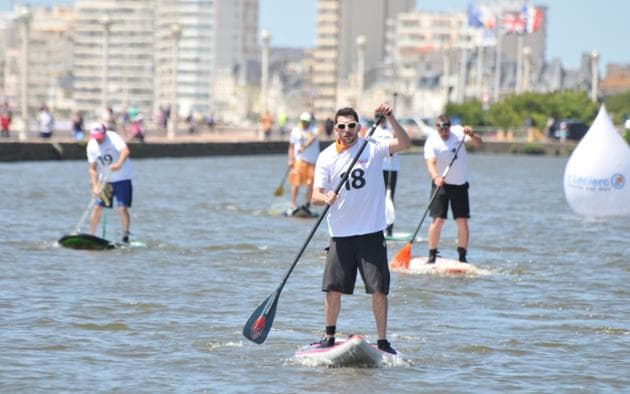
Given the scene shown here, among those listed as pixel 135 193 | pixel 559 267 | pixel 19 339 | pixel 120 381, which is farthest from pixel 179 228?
pixel 120 381

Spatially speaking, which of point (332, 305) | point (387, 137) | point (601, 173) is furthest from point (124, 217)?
point (601, 173)

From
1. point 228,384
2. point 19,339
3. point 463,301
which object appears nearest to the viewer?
point 228,384

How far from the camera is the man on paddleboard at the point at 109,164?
744 inches

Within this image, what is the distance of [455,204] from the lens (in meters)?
17.6

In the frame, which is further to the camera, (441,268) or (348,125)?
(441,268)

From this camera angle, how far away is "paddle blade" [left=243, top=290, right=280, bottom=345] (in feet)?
39.4

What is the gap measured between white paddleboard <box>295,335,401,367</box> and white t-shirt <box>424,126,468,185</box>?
5806 millimetres

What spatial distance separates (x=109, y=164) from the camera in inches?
749

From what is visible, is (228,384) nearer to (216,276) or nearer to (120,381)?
(120,381)

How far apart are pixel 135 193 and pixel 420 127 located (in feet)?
185

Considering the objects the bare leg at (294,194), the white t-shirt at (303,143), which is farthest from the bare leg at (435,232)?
the bare leg at (294,194)

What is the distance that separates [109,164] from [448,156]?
3.88 m

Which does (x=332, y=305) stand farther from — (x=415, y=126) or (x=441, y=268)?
(x=415, y=126)

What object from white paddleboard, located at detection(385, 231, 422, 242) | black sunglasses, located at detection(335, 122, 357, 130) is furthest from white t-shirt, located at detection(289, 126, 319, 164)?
black sunglasses, located at detection(335, 122, 357, 130)
